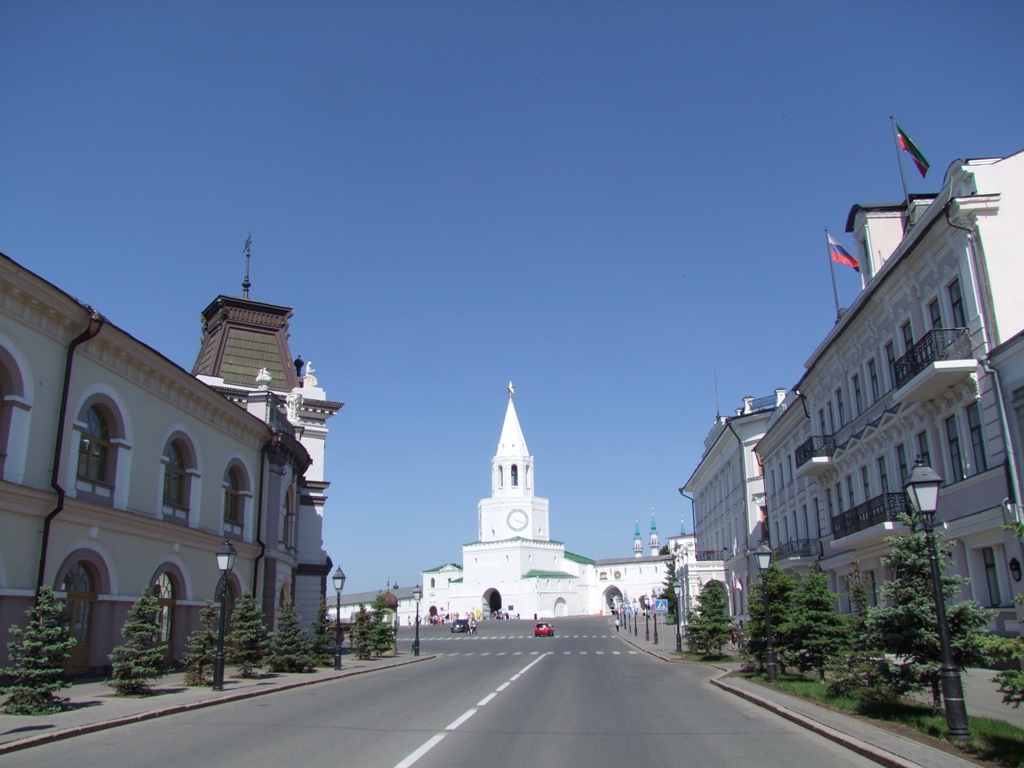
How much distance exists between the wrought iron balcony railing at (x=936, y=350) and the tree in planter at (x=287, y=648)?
19.1 meters

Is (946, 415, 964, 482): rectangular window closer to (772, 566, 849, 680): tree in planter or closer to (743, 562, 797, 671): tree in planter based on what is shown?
(772, 566, 849, 680): tree in planter

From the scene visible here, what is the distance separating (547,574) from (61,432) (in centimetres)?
11275

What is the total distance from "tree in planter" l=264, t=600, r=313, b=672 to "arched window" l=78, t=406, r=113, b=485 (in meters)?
7.52

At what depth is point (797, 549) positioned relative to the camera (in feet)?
119

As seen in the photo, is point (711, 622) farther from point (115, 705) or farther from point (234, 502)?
point (115, 705)

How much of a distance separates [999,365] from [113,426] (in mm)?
21122

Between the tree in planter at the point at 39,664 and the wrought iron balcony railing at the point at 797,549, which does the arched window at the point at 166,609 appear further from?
the wrought iron balcony railing at the point at 797,549

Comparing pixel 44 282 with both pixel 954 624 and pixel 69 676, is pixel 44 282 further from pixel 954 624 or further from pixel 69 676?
pixel 954 624

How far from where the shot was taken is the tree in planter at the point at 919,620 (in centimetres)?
1219

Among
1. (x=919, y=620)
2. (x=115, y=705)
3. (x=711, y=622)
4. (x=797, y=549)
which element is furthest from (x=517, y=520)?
(x=919, y=620)

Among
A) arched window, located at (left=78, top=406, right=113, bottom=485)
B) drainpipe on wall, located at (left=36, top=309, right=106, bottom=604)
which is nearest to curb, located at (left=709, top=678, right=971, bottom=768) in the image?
drainpipe on wall, located at (left=36, top=309, right=106, bottom=604)

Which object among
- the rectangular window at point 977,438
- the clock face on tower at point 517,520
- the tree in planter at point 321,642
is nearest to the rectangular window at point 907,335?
the rectangular window at point 977,438

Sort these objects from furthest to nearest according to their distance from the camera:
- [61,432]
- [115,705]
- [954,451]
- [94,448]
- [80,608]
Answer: [954,451], [94,448], [80,608], [61,432], [115,705]

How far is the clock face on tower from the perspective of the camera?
129750 millimetres
